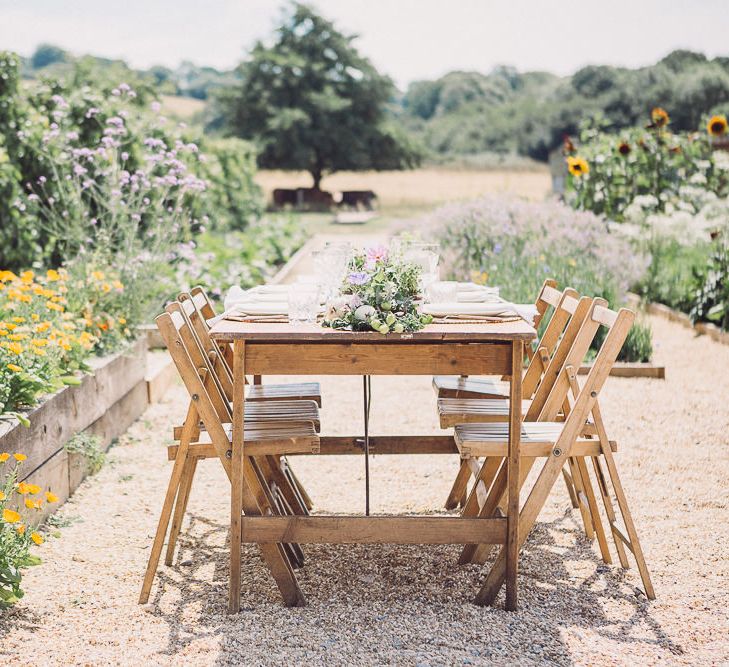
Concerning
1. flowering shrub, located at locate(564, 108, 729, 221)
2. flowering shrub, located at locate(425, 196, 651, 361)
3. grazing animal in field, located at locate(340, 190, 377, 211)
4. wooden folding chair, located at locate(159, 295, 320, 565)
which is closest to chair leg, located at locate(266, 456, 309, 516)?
wooden folding chair, located at locate(159, 295, 320, 565)

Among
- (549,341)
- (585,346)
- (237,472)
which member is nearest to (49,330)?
(237,472)

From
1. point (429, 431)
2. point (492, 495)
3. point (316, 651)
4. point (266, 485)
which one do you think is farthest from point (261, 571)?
point (429, 431)

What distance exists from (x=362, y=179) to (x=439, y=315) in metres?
31.5

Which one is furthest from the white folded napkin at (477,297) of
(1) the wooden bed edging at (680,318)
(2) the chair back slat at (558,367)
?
(1) the wooden bed edging at (680,318)

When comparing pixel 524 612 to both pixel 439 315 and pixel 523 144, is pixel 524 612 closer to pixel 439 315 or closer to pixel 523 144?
pixel 439 315

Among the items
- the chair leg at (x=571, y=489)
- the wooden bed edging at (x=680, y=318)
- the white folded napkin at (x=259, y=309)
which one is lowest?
the chair leg at (x=571, y=489)

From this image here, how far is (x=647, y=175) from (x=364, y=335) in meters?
10.0

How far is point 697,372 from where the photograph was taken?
273 inches

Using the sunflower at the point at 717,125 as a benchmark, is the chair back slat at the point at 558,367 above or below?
below

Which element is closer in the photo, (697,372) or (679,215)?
(697,372)

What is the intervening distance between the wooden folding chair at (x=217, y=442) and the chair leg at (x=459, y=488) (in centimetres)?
96

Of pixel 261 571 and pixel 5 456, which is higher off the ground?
pixel 5 456

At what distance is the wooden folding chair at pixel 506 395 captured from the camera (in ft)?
11.8

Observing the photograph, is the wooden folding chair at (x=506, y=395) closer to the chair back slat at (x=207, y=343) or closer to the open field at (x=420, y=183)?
the chair back slat at (x=207, y=343)
